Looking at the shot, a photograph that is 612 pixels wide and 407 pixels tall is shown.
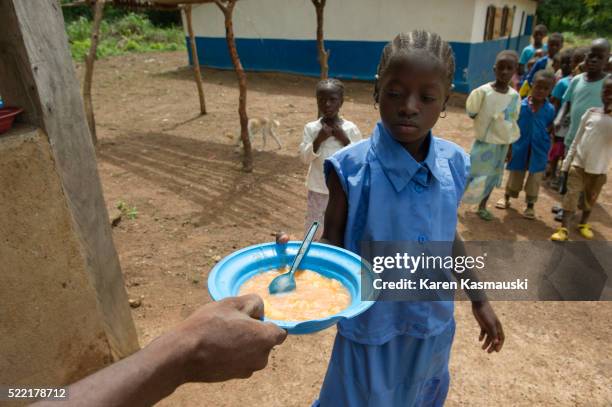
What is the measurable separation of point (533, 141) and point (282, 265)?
4123mm

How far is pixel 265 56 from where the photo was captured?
13102mm

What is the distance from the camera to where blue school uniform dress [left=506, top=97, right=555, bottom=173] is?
4543 millimetres

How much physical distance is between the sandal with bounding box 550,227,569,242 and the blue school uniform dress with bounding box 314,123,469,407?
3213 mm

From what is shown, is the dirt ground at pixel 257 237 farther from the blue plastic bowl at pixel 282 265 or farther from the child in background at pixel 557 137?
the blue plastic bowl at pixel 282 265

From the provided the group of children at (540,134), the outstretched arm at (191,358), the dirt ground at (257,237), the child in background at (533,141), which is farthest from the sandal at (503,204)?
the outstretched arm at (191,358)

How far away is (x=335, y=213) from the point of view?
1.46 meters

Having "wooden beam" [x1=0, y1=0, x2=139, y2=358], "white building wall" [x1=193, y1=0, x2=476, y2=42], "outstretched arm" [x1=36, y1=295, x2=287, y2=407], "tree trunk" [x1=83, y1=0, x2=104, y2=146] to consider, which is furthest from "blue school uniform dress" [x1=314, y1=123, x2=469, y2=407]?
"white building wall" [x1=193, y1=0, x2=476, y2=42]

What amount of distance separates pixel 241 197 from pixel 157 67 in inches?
451

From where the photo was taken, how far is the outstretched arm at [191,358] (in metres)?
0.88

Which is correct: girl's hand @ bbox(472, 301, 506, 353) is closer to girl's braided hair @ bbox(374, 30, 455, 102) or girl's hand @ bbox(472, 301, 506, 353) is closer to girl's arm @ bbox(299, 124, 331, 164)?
girl's braided hair @ bbox(374, 30, 455, 102)

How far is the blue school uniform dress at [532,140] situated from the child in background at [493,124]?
340 millimetres

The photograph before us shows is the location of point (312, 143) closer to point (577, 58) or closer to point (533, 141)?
point (533, 141)

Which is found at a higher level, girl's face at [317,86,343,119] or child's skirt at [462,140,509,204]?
girl's face at [317,86,343,119]

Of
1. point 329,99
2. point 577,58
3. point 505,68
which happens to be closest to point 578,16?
point 577,58
